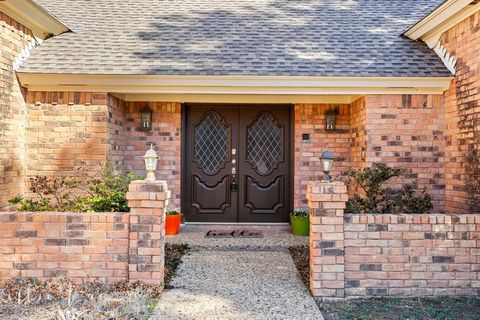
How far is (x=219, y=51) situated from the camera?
705 cm

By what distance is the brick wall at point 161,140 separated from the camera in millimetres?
7664

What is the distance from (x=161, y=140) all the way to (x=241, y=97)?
1619mm

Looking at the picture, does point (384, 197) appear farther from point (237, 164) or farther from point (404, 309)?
point (237, 164)

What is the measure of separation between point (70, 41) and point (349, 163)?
5.21 meters

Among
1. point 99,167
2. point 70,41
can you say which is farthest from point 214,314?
point 70,41

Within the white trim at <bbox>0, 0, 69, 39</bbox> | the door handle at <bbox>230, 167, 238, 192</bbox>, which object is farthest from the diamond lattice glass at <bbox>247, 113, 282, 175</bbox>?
the white trim at <bbox>0, 0, 69, 39</bbox>

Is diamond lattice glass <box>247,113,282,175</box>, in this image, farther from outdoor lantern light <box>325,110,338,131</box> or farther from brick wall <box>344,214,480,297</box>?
brick wall <box>344,214,480,297</box>

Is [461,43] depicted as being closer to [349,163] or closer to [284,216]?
[349,163]

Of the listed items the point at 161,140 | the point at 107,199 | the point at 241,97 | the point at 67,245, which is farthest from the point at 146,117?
the point at 67,245

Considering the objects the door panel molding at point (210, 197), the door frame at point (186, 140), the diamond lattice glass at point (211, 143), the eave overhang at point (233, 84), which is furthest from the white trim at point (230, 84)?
the door panel molding at point (210, 197)

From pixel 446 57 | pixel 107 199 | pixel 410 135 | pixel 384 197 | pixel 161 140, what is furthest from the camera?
pixel 161 140

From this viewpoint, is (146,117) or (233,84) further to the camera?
(146,117)

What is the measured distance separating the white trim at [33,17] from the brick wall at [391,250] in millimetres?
4615

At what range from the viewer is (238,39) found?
24.5 ft
